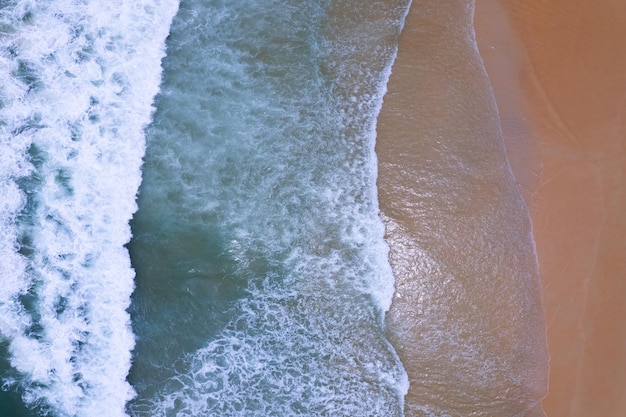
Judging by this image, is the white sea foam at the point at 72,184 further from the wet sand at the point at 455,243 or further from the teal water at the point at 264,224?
the wet sand at the point at 455,243

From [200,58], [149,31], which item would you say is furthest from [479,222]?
[149,31]

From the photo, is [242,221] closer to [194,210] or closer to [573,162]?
[194,210]

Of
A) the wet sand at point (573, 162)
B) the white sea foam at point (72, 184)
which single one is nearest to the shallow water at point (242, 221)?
the white sea foam at point (72, 184)

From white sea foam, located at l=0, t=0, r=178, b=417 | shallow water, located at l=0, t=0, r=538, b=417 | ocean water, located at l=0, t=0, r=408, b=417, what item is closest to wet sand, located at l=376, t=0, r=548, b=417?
shallow water, located at l=0, t=0, r=538, b=417

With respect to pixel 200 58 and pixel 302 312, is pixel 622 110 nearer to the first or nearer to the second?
pixel 302 312

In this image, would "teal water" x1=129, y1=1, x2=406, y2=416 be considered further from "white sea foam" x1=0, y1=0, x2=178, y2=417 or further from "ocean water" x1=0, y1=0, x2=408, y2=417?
"white sea foam" x1=0, y1=0, x2=178, y2=417
